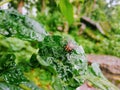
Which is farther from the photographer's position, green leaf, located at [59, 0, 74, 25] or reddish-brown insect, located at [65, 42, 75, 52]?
green leaf, located at [59, 0, 74, 25]

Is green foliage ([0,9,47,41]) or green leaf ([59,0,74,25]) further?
green leaf ([59,0,74,25])

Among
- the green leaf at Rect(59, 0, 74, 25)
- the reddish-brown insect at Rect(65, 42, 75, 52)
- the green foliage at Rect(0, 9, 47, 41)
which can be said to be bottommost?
the reddish-brown insect at Rect(65, 42, 75, 52)

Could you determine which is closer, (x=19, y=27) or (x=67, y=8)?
(x=19, y=27)

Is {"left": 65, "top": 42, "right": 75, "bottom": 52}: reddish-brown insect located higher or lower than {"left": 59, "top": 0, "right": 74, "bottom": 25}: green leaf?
lower

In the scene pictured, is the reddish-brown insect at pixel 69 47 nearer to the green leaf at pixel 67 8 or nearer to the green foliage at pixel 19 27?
the green foliage at pixel 19 27

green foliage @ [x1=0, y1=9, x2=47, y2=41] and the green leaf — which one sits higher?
the green leaf

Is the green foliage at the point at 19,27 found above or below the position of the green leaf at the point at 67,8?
below

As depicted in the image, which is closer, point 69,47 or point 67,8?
point 69,47

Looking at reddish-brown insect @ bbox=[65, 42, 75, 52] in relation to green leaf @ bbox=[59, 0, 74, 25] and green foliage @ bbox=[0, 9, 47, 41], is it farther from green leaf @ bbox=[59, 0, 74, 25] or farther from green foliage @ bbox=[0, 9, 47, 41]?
green leaf @ bbox=[59, 0, 74, 25]

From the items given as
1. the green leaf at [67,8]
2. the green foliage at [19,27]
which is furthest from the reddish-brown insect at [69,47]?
the green leaf at [67,8]

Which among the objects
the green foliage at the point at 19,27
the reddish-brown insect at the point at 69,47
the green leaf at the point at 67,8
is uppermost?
the green leaf at the point at 67,8

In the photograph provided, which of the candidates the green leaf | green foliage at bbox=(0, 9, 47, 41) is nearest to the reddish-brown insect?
green foliage at bbox=(0, 9, 47, 41)
